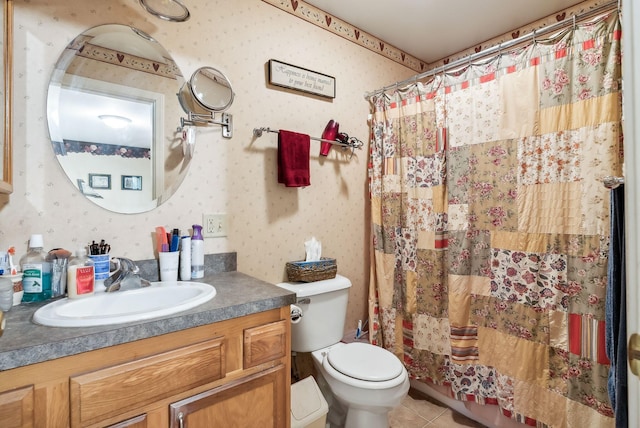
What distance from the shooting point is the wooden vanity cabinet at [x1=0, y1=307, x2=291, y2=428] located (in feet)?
2.39

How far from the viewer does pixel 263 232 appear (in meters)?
1.71

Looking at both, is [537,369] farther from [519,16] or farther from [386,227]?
[519,16]

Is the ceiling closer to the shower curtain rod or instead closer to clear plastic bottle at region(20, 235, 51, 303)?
the shower curtain rod

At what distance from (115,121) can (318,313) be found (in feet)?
4.26

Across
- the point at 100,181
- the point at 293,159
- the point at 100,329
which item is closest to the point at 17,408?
the point at 100,329

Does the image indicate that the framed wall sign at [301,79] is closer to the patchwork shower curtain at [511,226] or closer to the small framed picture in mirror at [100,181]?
the patchwork shower curtain at [511,226]

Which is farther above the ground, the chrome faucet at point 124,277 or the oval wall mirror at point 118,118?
the oval wall mirror at point 118,118

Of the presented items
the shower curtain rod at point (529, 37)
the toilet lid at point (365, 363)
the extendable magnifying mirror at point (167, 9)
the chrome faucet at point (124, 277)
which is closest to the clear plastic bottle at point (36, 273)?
the chrome faucet at point (124, 277)

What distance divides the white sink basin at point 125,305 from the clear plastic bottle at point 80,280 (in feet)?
0.08

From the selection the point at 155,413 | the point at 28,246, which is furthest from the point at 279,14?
the point at 155,413

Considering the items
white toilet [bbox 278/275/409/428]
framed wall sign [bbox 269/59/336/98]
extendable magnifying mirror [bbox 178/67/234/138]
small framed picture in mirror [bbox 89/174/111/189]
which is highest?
framed wall sign [bbox 269/59/336/98]

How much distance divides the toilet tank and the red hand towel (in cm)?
56

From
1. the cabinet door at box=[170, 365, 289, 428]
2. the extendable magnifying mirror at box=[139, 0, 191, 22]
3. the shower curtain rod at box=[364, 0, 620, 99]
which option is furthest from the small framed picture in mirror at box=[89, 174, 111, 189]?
the shower curtain rod at box=[364, 0, 620, 99]

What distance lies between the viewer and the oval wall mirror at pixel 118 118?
118 centimetres
